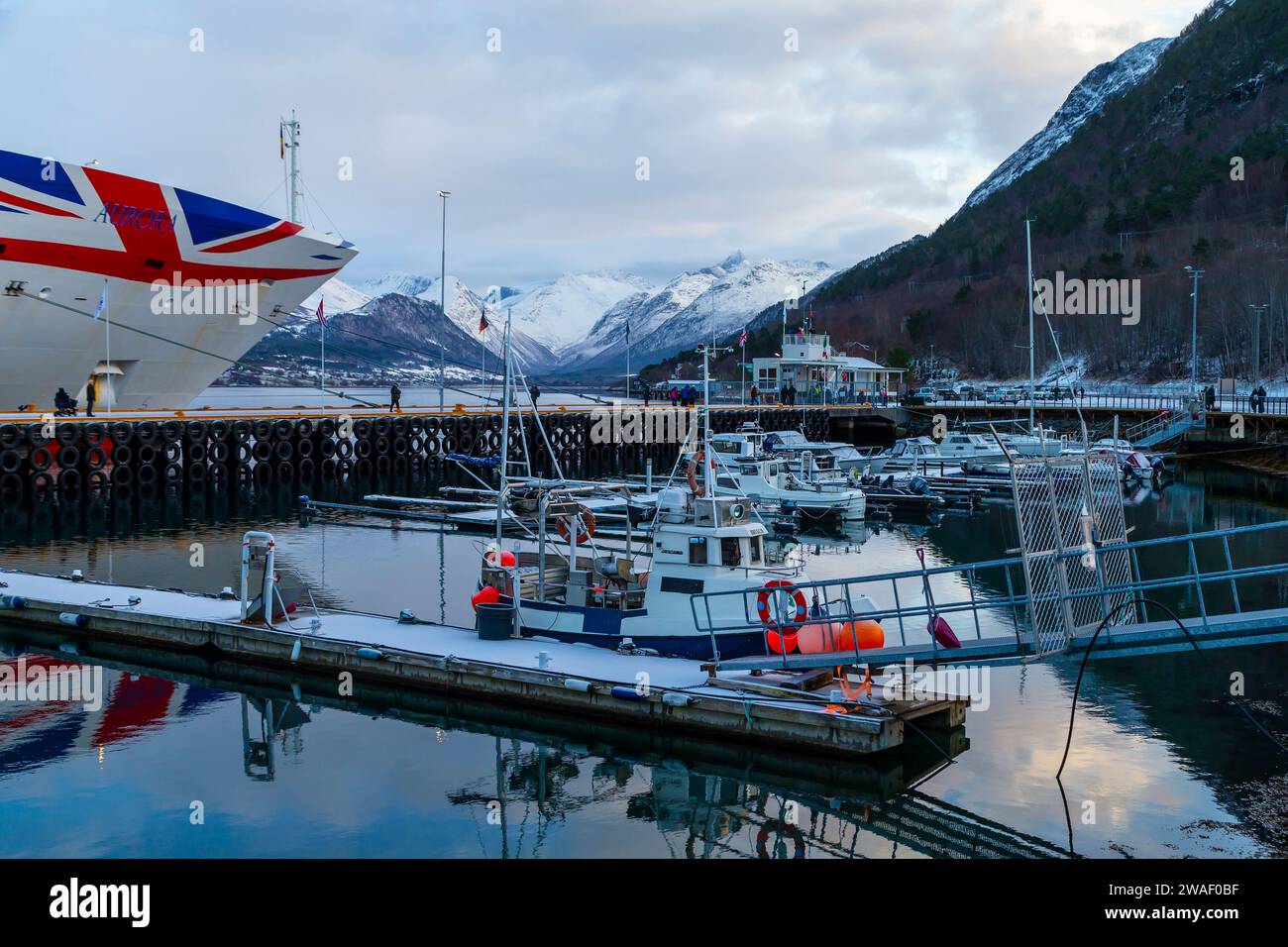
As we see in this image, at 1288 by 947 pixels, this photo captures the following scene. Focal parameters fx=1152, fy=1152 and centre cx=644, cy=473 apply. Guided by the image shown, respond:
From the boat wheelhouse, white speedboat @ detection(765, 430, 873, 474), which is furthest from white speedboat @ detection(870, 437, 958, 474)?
the boat wheelhouse

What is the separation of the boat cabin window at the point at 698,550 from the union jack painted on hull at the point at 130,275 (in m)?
36.8

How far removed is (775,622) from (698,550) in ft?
7.30

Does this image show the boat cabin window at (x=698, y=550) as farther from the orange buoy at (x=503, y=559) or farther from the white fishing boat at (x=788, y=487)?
the white fishing boat at (x=788, y=487)

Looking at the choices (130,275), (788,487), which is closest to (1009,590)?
(788,487)

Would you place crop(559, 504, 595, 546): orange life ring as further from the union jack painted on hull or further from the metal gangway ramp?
the union jack painted on hull

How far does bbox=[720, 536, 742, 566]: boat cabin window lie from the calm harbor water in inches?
155

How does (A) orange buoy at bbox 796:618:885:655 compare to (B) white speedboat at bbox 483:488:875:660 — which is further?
(B) white speedboat at bbox 483:488:875:660

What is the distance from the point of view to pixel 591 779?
17.5m

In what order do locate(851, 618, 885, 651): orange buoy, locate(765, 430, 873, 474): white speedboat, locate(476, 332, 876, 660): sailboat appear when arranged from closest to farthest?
locate(851, 618, 885, 651): orange buoy
locate(476, 332, 876, 660): sailboat
locate(765, 430, 873, 474): white speedboat

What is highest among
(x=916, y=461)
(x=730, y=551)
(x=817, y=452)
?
(x=817, y=452)

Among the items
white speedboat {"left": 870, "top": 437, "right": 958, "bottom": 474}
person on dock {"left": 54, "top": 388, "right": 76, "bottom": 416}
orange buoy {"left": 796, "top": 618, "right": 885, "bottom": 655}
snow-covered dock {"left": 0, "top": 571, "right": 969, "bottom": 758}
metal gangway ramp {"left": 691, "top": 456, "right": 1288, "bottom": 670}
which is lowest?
snow-covered dock {"left": 0, "top": 571, "right": 969, "bottom": 758}

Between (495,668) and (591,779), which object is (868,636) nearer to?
(591,779)

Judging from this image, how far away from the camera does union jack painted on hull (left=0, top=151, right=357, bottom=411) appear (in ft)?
151

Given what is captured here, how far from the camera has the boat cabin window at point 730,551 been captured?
20.8m
